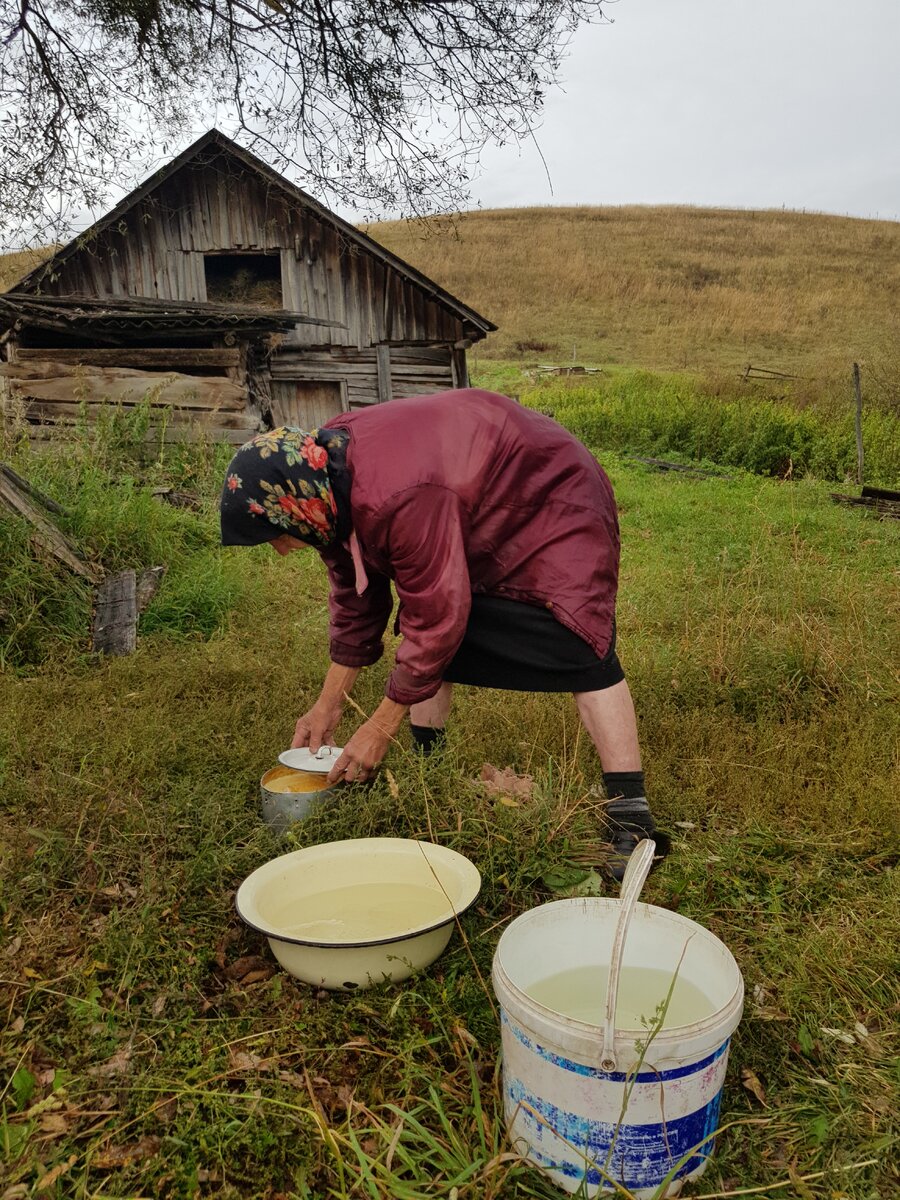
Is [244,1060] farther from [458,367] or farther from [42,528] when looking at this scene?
[458,367]

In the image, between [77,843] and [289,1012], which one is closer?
[289,1012]

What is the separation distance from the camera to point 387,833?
8.88 ft

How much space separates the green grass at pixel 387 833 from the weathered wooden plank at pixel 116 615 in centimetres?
13

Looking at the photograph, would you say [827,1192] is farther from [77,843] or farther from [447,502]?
[77,843]

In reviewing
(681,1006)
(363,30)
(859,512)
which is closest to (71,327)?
(363,30)

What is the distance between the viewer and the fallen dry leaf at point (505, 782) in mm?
2840

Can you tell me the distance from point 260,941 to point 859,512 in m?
9.60

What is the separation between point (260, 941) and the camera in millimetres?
2387

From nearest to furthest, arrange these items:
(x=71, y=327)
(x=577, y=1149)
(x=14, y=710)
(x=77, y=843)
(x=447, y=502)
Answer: (x=577, y=1149)
(x=447, y=502)
(x=77, y=843)
(x=14, y=710)
(x=71, y=327)

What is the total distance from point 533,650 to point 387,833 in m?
0.76

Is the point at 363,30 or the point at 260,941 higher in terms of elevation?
the point at 363,30

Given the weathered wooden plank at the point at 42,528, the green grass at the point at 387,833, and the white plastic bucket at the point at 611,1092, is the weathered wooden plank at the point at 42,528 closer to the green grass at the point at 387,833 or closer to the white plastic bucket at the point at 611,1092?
the green grass at the point at 387,833

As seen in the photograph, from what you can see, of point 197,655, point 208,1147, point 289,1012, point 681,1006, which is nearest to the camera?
point 208,1147

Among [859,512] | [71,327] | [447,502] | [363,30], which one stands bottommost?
[859,512]
